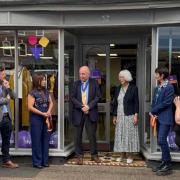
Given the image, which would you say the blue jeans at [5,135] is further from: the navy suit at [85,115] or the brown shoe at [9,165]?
the navy suit at [85,115]

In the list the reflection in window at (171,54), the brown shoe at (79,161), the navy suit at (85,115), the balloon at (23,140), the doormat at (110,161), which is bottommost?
the doormat at (110,161)

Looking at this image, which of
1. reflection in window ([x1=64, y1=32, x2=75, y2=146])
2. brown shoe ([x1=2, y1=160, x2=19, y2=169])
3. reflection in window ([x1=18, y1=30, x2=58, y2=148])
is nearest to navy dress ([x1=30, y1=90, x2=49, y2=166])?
brown shoe ([x1=2, y1=160, x2=19, y2=169])

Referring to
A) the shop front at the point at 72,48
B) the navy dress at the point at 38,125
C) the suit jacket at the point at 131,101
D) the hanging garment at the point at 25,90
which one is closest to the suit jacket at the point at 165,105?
the shop front at the point at 72,48

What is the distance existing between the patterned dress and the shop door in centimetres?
122

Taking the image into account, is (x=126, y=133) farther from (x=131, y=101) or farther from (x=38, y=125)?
(x=38, y=125)

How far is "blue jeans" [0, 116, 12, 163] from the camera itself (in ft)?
26.9

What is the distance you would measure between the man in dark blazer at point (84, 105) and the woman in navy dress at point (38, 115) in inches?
22.4

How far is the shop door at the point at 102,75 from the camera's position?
1007 centimetres

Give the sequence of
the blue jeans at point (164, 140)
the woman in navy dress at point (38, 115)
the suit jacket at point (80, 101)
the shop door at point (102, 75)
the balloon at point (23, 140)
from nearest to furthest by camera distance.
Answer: the blue jeans at point (164, 140) → the woman in navy dress at point (38, 115) → the suit jacket at point (80, 101) → the balloon at point (23, 140) → the shop door at point (102, 75)

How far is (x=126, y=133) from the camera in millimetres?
8828

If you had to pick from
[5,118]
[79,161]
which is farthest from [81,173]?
[5,118]

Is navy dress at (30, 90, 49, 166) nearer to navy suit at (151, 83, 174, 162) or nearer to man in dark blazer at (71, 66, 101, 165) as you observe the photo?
man in dark blazer at (71, 66, 101, 165)

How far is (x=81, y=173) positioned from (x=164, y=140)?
1543 millimetres

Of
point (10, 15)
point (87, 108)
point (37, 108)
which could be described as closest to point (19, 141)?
point (37, 108)
